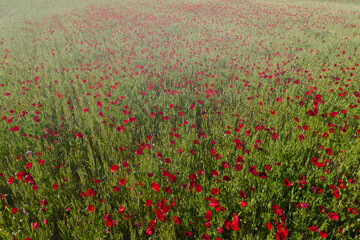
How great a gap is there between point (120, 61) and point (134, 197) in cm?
628

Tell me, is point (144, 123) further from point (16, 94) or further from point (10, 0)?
point (10, 0)

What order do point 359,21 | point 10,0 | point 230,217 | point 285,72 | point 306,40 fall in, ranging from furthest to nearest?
point 10,0
point 359,21
point 306,40
point 285,72
point 230,217

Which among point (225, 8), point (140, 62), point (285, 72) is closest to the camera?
point (285, 72)

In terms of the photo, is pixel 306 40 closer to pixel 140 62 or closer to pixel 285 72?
pixel 285 72

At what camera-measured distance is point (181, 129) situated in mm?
3094

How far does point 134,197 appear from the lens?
89.0 inches

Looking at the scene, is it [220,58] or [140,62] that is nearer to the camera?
[140,62]

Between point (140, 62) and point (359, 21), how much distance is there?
46.5 ft

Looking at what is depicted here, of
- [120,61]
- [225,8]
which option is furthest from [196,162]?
[225,8]

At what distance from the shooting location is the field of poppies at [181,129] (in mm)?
1893

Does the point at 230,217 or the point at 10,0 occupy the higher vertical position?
the point at 10,0

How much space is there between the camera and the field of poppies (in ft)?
6.21

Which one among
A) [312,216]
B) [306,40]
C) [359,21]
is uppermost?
[359,21]

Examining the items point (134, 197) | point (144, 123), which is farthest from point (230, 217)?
point (144, 123)
